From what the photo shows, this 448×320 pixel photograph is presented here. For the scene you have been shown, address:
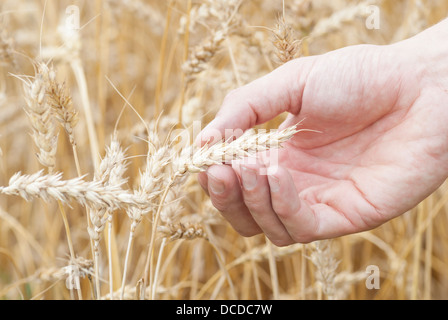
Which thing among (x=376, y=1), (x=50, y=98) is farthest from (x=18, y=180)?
(x=376, y=1)

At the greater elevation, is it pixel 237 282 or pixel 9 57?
pixel 9 57

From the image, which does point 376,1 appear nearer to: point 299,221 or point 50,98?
point 299,221

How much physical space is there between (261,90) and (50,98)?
35 centimetres

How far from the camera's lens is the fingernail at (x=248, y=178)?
0.67 meters

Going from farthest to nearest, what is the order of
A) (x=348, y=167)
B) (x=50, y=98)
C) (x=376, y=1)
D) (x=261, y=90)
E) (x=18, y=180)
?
(x=376, y=1) < (x=348, y=167) < (x=261, y=90) < (x=50, y=98) < (x=18, y=180)

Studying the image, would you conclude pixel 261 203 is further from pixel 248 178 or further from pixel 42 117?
pixel 42 117

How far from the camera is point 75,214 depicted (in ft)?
5.36

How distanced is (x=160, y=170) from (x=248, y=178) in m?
0.14

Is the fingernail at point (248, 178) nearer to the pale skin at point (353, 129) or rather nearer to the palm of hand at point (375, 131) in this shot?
the pale skin at point (353, 129)

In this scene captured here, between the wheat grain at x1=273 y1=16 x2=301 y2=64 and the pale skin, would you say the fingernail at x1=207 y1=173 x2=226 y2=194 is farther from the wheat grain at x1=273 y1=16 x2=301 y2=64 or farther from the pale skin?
the wheat grain at x1=273 y1=16 x2=301 y2=64

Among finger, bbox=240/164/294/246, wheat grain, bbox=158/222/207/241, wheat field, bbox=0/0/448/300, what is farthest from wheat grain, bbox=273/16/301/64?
wheat grain, bbox=158/222/207/241

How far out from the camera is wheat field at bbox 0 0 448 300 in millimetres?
644

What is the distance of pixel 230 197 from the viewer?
0.75 metres

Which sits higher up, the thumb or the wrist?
the wrist
